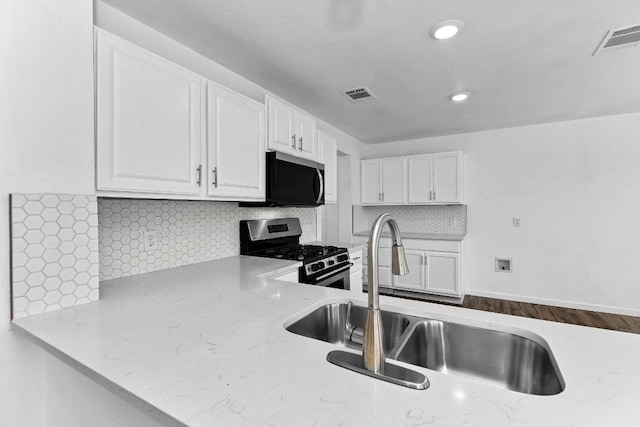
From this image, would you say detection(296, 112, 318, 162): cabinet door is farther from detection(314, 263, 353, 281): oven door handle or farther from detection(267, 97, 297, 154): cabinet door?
detection(314, 263, 353, 281): oven door handle

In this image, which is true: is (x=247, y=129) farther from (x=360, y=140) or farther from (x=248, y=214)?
(x=360, y=140)

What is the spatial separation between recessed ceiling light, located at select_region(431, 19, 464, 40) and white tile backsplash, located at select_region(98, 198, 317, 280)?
1876mm

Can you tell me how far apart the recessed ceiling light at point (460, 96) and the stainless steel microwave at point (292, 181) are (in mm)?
1484

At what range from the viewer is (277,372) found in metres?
0.72

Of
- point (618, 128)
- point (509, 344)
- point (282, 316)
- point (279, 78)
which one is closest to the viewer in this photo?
point (509, 344)

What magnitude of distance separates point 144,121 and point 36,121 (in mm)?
392

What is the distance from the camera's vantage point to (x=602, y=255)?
375 cm

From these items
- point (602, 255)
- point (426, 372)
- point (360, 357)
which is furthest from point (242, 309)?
point (602, 255)

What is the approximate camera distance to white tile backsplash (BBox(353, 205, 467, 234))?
4.56 m

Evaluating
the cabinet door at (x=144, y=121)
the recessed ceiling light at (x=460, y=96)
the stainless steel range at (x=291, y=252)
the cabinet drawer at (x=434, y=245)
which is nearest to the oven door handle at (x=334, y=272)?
the stainless steel range at (x=291, y=252)

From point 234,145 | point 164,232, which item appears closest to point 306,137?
point 234,145

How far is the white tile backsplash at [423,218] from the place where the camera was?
4.56 m

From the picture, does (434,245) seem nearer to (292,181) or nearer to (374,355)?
(292,181)

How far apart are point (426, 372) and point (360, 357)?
166 mm
